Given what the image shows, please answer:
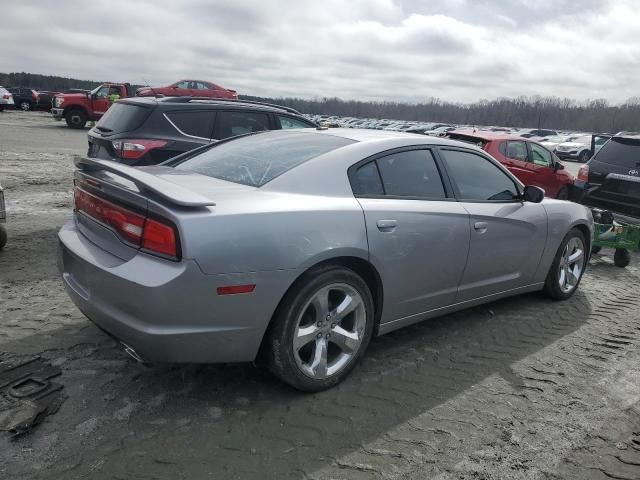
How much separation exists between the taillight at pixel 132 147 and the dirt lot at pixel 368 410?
2425 mm

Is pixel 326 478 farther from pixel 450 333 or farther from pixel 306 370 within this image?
pixel 450 333

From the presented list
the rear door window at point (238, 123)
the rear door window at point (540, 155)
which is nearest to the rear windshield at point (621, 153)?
the rear door window at point (540, 155)

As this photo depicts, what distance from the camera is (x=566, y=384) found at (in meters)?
3.43

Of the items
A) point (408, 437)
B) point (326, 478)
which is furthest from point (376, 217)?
point (326, 478)

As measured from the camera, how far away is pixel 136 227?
8.84ft

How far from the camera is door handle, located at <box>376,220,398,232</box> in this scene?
127 inches

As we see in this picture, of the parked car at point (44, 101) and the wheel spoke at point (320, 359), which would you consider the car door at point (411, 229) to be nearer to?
the wheel spoke at point (320, 359)

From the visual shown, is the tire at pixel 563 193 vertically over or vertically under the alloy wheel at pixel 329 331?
over

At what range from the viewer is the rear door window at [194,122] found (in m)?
6.84

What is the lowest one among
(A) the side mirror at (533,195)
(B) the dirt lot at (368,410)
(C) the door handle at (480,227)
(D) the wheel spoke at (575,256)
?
(B) the dirt lot at (368,410)

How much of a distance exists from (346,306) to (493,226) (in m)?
1.54

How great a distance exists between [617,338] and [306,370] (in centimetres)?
277

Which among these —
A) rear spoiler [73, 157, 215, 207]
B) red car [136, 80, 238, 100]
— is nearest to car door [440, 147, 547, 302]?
rear spoiler [73, 157, 215, 207]

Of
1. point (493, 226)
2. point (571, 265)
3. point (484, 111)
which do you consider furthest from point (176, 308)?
point (484, 111)
